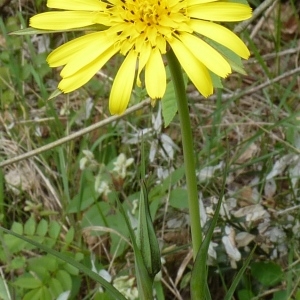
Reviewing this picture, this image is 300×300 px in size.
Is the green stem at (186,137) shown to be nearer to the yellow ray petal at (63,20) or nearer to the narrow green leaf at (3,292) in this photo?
the yellow ray petal at (63,20)

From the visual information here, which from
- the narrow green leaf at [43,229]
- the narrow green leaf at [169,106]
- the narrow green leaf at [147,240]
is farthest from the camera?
the narrow green leaf at [43,229]

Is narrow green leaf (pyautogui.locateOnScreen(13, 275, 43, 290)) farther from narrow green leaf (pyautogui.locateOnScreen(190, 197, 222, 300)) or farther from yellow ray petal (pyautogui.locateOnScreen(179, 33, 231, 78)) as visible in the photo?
yellow ray petal (pyautogui.locateOnScreen(179, 33, 231, 78))

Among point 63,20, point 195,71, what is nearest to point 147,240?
point 195,71

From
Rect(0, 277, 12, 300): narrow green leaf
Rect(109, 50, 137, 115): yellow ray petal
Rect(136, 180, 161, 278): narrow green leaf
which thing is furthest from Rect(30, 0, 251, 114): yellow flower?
Rect(0, 277, 12, 300): narrow green leaf

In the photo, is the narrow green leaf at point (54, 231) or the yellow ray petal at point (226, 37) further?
the narrow green leaf at point (54, 231)

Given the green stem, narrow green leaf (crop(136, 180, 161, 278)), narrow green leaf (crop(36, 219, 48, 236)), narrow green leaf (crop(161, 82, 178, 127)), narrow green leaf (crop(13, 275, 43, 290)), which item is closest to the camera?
the green stem

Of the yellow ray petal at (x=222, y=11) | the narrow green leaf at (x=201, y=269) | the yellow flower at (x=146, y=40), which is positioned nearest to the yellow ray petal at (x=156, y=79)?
the yellow flower at (x=146, y=40)

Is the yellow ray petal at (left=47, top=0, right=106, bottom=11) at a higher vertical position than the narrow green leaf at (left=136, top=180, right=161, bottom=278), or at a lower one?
higher
